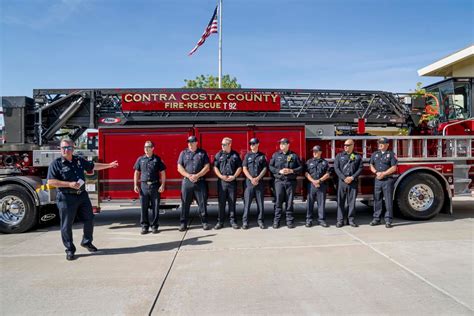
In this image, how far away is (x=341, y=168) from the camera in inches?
271

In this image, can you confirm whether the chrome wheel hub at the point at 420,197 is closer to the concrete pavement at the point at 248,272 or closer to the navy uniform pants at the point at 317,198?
the concrete pavement at the point at 248,272

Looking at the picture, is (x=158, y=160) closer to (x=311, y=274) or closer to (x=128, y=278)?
(x=128, y=278)

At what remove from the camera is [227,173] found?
6.69 meters

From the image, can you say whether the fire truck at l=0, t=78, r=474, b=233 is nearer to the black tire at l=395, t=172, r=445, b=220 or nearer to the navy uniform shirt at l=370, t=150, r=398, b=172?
the black tire at l=395, t=172, r=445, b=220

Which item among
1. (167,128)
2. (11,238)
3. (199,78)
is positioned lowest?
(11,238)

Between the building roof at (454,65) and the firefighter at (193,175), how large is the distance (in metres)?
11.9

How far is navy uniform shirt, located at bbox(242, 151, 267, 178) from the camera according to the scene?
669 centimetres

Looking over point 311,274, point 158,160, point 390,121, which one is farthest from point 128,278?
point 390,121

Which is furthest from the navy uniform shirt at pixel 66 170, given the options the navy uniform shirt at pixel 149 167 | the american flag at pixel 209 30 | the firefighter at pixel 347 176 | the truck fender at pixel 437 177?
the american flag at pixel 209 30

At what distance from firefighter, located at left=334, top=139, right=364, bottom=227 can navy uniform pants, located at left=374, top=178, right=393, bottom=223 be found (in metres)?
0.45

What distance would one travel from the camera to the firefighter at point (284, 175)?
22.0 feet

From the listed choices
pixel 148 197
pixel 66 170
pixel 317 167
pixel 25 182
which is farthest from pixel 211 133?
pixel 25 182

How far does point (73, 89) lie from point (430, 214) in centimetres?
799

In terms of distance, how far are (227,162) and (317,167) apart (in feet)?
5.71
